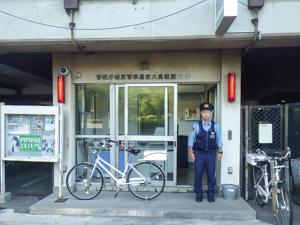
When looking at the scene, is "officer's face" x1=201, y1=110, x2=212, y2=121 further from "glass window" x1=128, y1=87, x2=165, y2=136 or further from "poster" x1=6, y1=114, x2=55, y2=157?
"poster" x1=6, y1=114, x2=55, y2=157

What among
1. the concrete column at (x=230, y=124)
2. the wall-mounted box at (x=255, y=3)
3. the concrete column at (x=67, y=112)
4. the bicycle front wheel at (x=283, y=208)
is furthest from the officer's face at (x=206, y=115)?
the concrete column at (x=67, y=112)

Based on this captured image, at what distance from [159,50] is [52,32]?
7.03 feet

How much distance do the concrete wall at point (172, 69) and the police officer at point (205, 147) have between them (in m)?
0.62

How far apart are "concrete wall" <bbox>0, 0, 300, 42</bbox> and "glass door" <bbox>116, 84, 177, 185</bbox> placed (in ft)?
5.24

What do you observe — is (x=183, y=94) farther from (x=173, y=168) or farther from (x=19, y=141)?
(x=19, y=141)

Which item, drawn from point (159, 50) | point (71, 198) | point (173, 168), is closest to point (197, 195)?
point (173, 168)

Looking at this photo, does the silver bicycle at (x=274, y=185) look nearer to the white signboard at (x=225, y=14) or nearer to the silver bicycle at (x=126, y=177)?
the silver bicycle at (x=126, y=177)

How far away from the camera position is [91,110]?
24.7ft

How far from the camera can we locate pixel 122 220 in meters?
5.55

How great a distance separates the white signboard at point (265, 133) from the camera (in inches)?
260

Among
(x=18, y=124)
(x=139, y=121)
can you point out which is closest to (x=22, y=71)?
(x=18, y=124)

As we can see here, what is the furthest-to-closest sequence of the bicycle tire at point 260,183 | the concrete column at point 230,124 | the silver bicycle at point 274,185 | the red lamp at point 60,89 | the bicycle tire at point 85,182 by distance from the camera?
Result: 1. the red lamp at point 60,89
2. the concrete column at point 230,124
3. the bicycle tire at point 85,182
4. the bicycle tire at point 260,183
5. the silver bicycle at point 274,185

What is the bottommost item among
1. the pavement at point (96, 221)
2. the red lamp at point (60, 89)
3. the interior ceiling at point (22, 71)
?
the pavement at point (96, 221)

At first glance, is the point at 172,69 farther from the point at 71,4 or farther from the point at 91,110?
the point at 71,4
